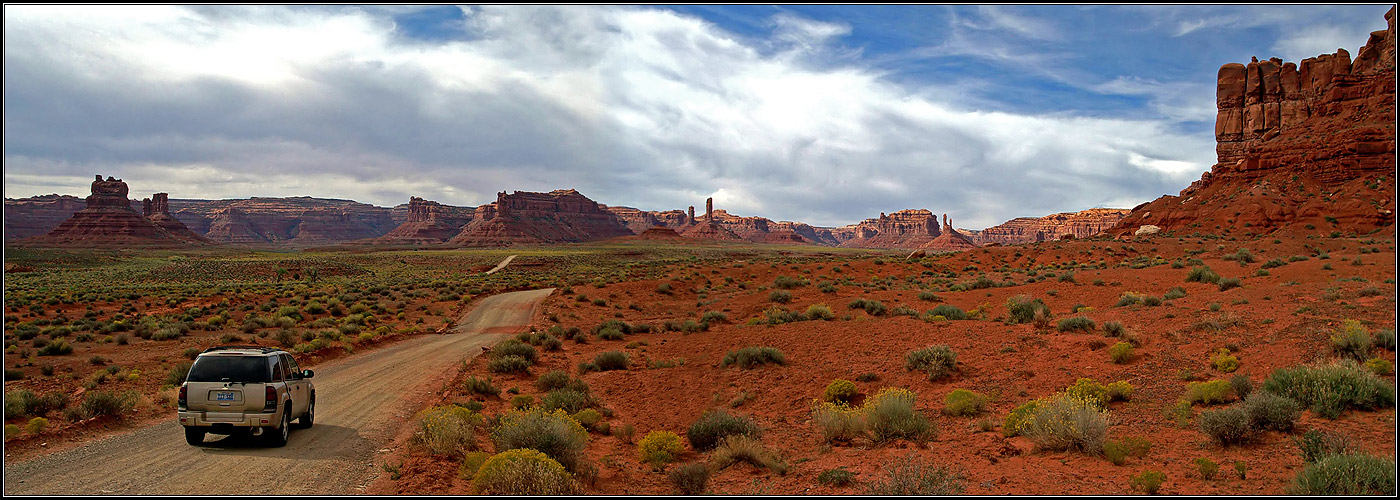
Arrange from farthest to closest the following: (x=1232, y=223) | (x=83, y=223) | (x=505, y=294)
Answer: (x=83, y=223), (x=1232, y=223), (x=505, y=294)

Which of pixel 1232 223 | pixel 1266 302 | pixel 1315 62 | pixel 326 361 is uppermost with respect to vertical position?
pixel 1315 62

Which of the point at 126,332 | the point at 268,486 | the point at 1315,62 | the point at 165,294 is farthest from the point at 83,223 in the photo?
the point at 1315,62

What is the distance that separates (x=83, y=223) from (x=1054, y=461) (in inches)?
10683

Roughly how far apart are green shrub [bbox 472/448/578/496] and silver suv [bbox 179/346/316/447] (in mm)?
4357

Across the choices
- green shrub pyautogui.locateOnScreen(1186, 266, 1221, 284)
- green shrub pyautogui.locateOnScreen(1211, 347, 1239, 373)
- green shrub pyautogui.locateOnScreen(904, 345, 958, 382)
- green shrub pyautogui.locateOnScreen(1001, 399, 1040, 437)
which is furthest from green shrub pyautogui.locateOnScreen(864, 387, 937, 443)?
green shrub pyautogui.locateOnScreen(1186, 266, 1221, 284)

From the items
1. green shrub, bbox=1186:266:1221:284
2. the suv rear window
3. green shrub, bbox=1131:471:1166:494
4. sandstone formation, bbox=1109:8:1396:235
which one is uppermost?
sandstone formation, bbox=1109:8:1396:235

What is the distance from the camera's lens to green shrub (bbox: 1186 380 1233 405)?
10.5m

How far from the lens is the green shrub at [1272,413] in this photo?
850 centimetres

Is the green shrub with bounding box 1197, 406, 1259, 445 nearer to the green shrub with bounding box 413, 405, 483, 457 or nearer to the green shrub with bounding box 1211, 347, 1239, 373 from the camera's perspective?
the green shrub with bounding box 1211, 347, 1239, 373

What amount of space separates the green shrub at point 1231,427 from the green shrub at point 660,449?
7.45 meters

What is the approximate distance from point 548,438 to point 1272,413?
9.88m

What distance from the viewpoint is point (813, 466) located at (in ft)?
30.9

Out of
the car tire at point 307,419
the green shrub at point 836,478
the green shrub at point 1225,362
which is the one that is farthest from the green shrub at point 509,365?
the green shrub at point 1225,362

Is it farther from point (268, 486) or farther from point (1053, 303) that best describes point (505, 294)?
point (268, 486)
